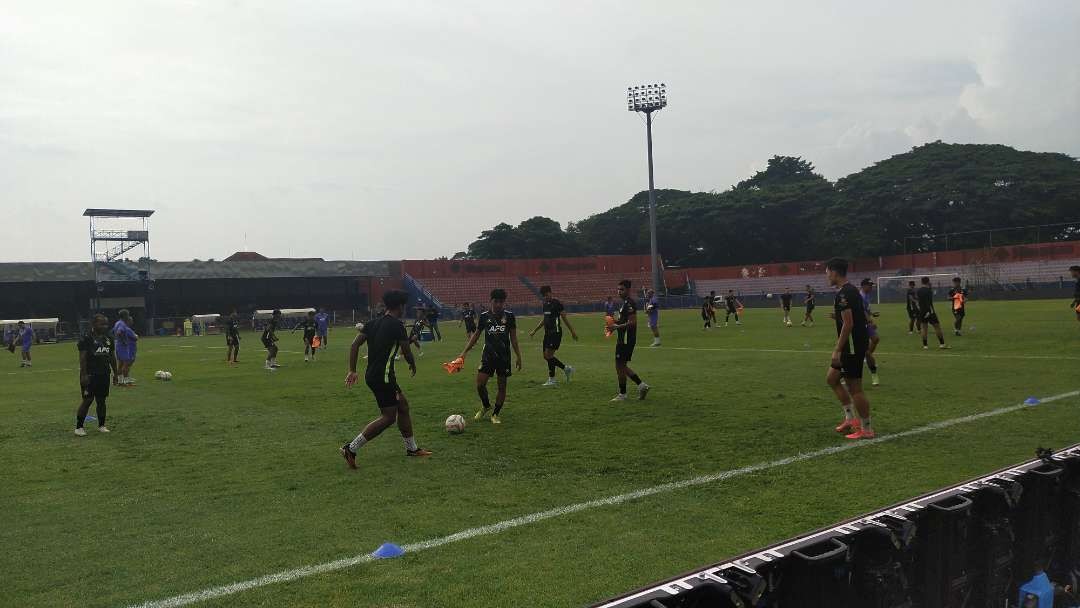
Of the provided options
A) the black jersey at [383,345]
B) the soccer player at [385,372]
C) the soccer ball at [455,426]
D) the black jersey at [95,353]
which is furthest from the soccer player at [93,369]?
the soccer ball at [455,426]

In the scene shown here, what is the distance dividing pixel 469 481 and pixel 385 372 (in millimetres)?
1751

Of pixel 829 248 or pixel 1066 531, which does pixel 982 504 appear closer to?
pixel 1066 531

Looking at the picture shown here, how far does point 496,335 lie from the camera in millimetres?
11359

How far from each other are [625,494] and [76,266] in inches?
2901

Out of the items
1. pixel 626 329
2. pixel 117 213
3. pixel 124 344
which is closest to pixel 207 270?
pixel 117 213

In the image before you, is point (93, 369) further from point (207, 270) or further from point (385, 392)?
Result: point (207, 270)

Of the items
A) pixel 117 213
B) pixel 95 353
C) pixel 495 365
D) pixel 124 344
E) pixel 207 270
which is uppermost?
pixel 117 213

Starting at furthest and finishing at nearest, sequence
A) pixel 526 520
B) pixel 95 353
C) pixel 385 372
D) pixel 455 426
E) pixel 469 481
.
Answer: pixel 95 353 < pixel 455 426 < pixel 385 372 < pixel 469 481 < pixel 526 520

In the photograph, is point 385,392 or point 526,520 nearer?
point 526,520

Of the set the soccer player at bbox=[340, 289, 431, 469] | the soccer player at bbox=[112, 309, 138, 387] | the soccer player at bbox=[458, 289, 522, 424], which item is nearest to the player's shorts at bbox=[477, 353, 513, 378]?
the soccer player at bbox=[458, 289, 522, 424]

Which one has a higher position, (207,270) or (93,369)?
(207,270)

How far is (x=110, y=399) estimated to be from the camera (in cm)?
1706

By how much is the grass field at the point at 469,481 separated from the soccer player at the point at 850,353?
1.67ft

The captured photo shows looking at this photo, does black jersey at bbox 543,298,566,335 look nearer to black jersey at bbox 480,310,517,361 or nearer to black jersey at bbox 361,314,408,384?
black jersey at bbox 480,310,517,361
